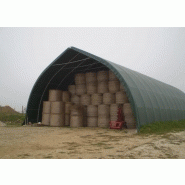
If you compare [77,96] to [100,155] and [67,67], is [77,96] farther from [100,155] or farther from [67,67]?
[100,155]

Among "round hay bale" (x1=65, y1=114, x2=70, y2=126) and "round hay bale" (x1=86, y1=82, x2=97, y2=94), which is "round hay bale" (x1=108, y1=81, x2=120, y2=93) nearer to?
"round hay bale" (x1=86, y1=82, x2=97, y2=94)

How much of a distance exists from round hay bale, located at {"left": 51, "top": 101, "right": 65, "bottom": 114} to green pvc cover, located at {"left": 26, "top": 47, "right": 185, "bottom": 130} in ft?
9.04

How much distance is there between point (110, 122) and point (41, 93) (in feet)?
25.6

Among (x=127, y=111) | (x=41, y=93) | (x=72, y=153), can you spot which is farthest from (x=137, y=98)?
(x=41, y=93)

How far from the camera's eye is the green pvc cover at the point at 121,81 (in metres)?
12.1

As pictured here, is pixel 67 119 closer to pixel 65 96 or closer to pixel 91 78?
pixel 65 96

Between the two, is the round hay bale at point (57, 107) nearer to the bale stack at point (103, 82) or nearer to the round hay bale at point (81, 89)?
the round hay bale at point (81, 89)

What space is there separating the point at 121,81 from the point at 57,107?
5.94 m

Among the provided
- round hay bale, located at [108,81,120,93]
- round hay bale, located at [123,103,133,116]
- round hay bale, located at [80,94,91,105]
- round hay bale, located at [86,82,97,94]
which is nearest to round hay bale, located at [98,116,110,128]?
round hay bale, located at [123,103,133,116]

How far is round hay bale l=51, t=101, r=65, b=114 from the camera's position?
49.5ft

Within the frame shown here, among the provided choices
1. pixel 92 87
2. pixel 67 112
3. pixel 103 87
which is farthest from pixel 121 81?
pixel 67 112

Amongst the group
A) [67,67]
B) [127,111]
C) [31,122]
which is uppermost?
[67,67]

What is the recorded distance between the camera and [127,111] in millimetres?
13312

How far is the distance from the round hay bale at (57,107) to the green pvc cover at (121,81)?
2755 mm
